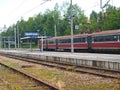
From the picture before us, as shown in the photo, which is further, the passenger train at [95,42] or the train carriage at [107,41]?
the passenger train at [95,42]

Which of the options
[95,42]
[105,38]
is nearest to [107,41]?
[105,38]

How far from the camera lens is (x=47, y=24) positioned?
13312cm

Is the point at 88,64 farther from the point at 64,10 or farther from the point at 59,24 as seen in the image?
the point at 64,10

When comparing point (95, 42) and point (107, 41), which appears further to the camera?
point (95, 42)

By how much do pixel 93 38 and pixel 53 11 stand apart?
101 m

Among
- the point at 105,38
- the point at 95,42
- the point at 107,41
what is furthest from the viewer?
the point at 95,42

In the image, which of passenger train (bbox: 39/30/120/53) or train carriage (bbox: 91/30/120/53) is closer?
train carriage (bbox: 91/30/120/53)

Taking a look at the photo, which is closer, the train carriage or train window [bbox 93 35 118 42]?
the train carriage

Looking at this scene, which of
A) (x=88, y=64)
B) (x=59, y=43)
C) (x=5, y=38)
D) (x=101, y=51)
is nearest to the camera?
(x=88, y=64)

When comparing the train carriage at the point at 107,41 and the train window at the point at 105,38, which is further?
the train window at the point at 105,38

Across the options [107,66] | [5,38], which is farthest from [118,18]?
[5,38]

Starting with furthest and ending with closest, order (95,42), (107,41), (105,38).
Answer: (95,42)
(105,38)
(107,41)

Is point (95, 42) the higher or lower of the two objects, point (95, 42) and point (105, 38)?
the lower

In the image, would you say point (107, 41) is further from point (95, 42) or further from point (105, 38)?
point (95, 42)
